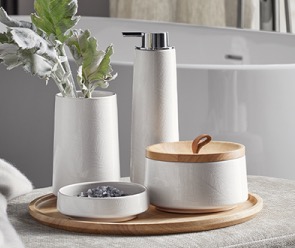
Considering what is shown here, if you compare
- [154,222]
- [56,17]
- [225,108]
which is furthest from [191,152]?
[225,108]

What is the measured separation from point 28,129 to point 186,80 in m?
0.43

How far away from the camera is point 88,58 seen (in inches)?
41.2

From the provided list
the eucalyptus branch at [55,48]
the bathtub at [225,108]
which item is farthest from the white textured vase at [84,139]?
the bathtub at [225,108]

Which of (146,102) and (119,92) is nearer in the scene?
(146,102)

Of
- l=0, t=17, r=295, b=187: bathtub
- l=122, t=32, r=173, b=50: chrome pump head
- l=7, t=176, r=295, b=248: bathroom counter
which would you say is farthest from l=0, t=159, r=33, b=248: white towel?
l=0, t=17, r=295, b=187: bathtub

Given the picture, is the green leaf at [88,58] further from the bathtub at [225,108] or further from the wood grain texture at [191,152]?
the bathtub at [225,108]

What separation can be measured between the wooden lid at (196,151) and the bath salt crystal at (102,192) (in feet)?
0.19

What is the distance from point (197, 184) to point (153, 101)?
6.4 inches

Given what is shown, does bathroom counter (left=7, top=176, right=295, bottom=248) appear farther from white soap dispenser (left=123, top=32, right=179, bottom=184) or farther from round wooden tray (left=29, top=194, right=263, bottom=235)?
white soap dispenser (left=123, top=32, right=179, bottom=184)

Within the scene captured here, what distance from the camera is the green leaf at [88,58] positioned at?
104 cm

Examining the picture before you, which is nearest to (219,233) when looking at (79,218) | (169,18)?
(79,218)

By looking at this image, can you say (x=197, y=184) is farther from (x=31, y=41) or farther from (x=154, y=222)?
(x=31, y=41)

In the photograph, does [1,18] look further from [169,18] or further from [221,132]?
[169,18]

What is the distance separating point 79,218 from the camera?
3.16ft
